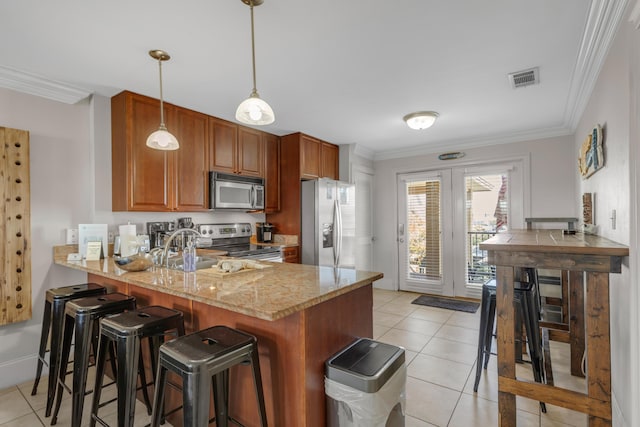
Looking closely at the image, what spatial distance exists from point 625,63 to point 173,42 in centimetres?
259

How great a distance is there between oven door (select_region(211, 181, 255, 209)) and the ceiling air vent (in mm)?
2822

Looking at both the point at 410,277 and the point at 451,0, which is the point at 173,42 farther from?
the point at 410,277

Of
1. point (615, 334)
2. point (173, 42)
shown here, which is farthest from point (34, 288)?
point (615, 334)

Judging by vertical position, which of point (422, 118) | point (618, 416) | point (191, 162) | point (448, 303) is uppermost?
point (422, 118)

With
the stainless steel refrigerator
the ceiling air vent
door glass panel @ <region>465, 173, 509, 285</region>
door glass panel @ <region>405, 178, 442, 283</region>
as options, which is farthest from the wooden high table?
door glass panel @ <region>405, 178, 442, 283</region>

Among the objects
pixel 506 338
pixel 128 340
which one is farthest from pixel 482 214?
pixel 128 340

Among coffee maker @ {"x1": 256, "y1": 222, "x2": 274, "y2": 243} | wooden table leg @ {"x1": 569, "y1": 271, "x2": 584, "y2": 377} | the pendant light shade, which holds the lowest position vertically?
wooden table leg @ {"x1": 569, "y1": 271, "x2": 584, "y2": 377}

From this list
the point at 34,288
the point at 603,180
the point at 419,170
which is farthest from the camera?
the point at 419,170

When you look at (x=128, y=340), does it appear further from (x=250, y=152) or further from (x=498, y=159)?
(x=498, y=159)

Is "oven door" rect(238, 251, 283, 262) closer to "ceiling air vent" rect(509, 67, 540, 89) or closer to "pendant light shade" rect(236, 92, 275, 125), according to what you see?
"pendant light shade" rect(236, 92, 275, 125)

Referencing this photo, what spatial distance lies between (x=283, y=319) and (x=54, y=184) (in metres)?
2.52

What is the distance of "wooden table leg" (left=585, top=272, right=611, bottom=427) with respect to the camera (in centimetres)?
138

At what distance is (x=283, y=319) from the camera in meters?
1.38

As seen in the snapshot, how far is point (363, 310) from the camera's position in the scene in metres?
1.78
